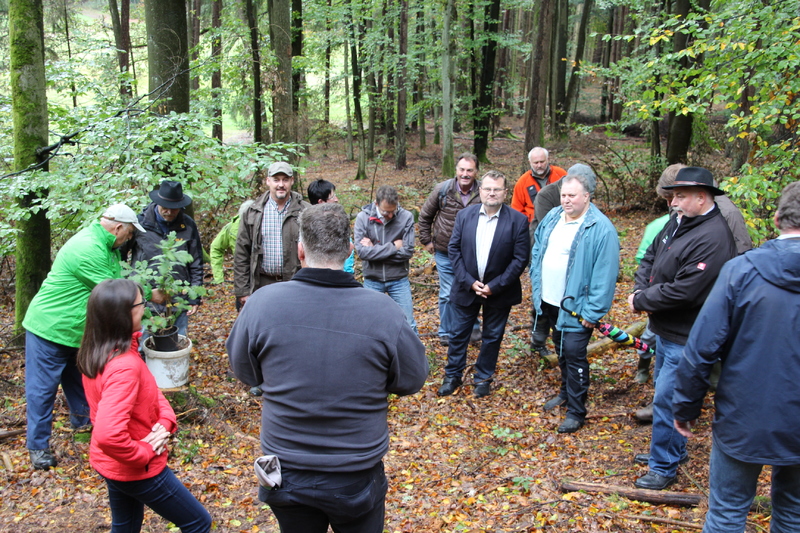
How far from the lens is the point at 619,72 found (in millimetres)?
10359

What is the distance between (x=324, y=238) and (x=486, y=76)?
59.3 feet

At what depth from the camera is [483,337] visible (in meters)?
5.81

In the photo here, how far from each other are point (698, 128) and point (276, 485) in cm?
1336

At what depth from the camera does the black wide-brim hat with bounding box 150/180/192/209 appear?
5230 millimetres

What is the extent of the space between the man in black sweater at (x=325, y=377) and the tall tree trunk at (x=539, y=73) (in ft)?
37.7

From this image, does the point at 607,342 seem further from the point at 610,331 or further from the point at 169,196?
the point at 169,196

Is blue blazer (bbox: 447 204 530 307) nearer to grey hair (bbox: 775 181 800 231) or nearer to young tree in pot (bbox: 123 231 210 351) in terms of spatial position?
young tree in pot (bbox: 123 231 210 351)

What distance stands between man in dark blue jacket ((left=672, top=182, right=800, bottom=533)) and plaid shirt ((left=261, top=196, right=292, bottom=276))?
3974 millimetres

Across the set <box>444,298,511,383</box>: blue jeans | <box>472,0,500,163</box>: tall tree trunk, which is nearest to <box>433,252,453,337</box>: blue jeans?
<box>444,298,511,383</box>: blue jeans

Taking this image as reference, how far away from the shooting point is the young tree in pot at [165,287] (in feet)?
15.5

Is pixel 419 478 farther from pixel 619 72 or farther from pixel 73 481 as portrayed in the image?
pixel 619 72

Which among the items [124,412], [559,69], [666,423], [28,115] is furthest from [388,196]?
[559,69]

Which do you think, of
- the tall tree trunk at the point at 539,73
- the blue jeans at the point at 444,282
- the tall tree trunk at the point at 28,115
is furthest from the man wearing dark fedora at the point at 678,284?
the tall tree trunk at the point at 539,73

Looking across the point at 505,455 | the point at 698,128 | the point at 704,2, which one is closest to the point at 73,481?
the point at 505,455
